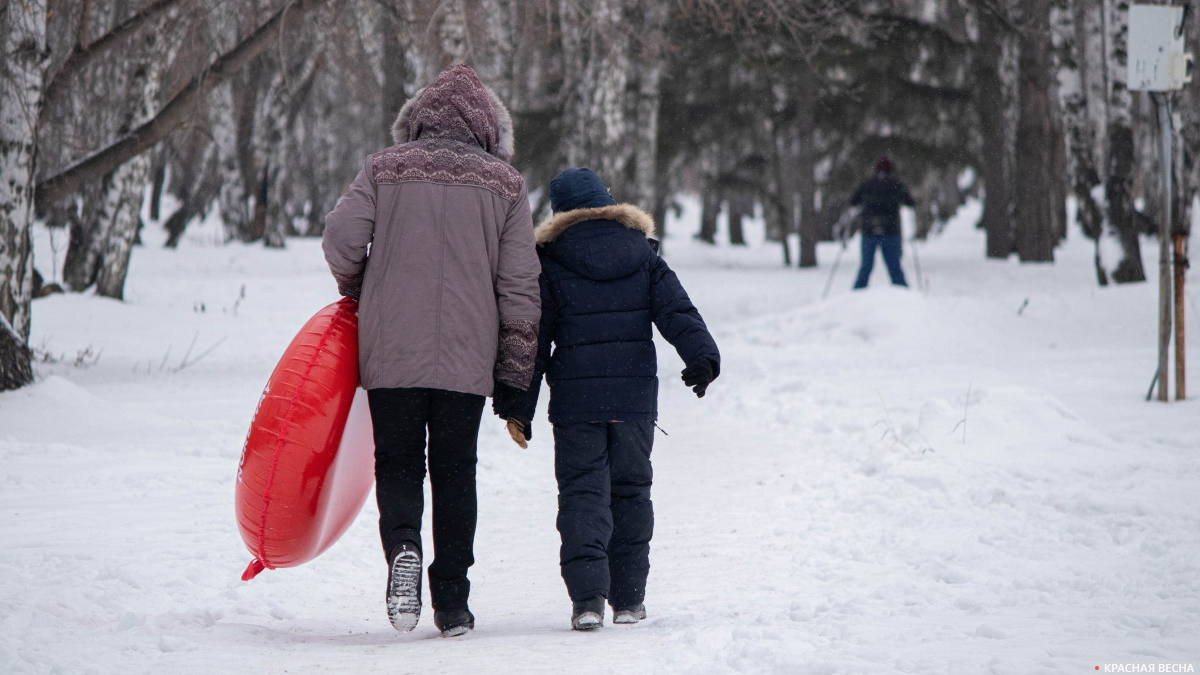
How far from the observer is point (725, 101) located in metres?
20.9

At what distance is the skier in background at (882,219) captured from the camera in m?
15.8

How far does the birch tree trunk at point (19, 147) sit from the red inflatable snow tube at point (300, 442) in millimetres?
4446

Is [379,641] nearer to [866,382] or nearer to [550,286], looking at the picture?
[550,286]

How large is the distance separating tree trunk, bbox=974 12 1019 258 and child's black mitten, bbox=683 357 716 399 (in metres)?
16.6

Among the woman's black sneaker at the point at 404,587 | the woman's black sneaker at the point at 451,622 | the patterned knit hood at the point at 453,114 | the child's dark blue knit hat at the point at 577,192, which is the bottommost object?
the woman's black sneaker at the point at 451,622

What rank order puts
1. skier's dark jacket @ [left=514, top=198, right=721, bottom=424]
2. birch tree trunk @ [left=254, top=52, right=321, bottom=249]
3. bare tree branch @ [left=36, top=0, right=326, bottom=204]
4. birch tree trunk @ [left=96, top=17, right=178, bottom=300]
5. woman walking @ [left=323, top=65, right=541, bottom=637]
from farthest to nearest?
birch tree trunk @ [left=254, top=52, right=321, bottom=249], birch tree trunk @ [left=96, top=17, right=178, bottom=300], bare tree branch @ [left=36, top=0, right=326, bottom=204], skier's dark jacket @ [left=514, top=198, right=721, bottom=424], woman walking @ [left=323, top=65, right=541, bottom=637]

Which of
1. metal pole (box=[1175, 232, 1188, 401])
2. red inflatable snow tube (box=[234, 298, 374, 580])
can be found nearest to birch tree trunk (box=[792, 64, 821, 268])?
metal pole (box=[1175, 232, 1188, 401])

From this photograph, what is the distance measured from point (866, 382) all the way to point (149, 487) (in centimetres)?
624

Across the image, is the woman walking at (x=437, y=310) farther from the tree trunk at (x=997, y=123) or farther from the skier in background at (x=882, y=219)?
the tree trunk at (x=997, y=123)

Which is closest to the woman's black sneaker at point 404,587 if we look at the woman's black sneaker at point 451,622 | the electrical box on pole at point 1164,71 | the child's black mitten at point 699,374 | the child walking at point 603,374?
the woman's black sneaker at point 451,622

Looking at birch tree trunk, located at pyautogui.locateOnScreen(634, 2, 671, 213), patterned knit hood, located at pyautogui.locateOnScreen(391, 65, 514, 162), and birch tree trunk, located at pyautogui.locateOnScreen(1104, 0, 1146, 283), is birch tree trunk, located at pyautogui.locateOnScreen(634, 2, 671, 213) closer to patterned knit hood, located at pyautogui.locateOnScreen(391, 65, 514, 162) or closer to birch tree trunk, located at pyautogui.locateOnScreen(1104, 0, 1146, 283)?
birch tree trunk, located at pyautogui.locateOnScreen(1104, 0, 1146, 283)

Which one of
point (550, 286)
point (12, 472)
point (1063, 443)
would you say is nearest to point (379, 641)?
point (550, 286)

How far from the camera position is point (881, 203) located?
15.9 meters

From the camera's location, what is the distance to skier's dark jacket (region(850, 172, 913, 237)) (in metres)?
15.8
